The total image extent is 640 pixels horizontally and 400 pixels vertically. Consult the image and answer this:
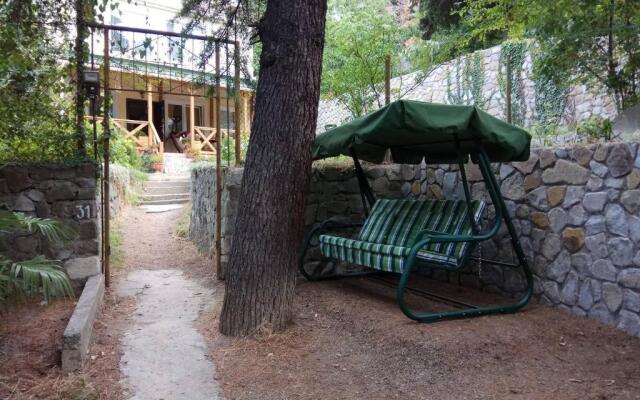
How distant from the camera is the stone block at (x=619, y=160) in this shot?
3.74 metres

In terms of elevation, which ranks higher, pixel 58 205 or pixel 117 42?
pixel 117 42

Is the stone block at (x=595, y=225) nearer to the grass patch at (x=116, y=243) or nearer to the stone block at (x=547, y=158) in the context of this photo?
the stone block at (x=547, y=158)

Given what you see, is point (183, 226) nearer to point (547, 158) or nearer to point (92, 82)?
point (92, 82)

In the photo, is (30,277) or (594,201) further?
(594,201)

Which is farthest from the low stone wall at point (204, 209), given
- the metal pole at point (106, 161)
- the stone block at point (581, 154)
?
the stone block at point (581, 154)

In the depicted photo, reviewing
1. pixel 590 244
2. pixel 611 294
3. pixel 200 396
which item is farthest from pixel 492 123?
pixel 200 396

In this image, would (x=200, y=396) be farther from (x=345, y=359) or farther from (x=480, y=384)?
(x=480, y=384)

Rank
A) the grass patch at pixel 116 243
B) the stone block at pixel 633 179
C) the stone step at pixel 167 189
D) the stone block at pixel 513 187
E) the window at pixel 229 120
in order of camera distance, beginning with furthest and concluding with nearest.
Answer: the stone step at pixel 167 189
the grass patch at pixel 116 243
the window at pixel 229 120
the stone block at pixel 513 187
the stone block at pixel 633 179

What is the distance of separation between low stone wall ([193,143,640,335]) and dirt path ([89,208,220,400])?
1.24 metres

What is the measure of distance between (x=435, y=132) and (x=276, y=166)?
1.28 meters

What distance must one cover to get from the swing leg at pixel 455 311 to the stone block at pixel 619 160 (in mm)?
1015

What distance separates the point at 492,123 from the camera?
4.18 metres

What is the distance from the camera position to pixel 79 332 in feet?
11.3

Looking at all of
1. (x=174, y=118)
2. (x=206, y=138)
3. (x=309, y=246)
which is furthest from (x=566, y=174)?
(x=174, y=118)
